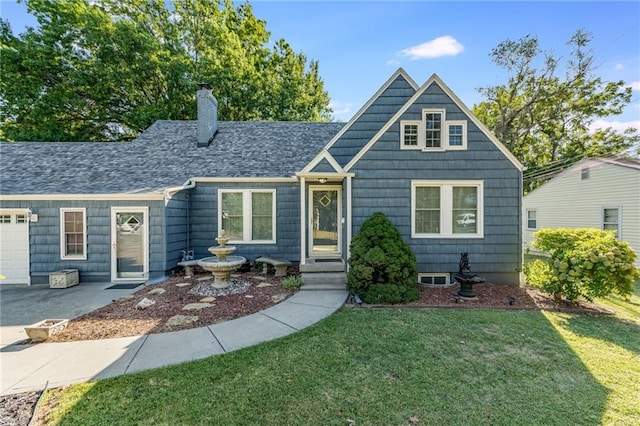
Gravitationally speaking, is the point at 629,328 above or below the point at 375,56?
below

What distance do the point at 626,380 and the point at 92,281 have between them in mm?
11803

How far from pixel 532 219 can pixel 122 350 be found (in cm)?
1932

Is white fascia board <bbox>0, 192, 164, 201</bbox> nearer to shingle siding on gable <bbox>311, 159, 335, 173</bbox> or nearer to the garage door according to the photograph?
the garage door

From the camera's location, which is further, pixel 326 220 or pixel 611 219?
pixel 611 219

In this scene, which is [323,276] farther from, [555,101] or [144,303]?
[555,101]

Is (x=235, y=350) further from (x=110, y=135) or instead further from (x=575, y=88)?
(x=575, y=88)

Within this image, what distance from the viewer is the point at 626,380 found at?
361 centimetres

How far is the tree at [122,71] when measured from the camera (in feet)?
51.2

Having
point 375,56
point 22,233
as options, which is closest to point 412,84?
point 375,56

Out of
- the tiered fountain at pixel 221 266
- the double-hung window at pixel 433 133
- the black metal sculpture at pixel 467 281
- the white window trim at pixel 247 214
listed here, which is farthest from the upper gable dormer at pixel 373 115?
the black metal sculpture at pixel 467 281

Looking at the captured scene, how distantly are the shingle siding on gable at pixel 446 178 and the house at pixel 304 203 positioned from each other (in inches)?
1.1

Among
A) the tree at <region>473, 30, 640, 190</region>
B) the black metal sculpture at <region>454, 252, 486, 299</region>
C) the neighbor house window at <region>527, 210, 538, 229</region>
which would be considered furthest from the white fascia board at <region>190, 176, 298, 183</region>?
the tree at <region>473, 30, 640, 190</region>

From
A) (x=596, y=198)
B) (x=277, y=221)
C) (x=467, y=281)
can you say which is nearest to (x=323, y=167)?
(x=277, y=221)

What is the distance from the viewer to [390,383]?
3.41 metres
